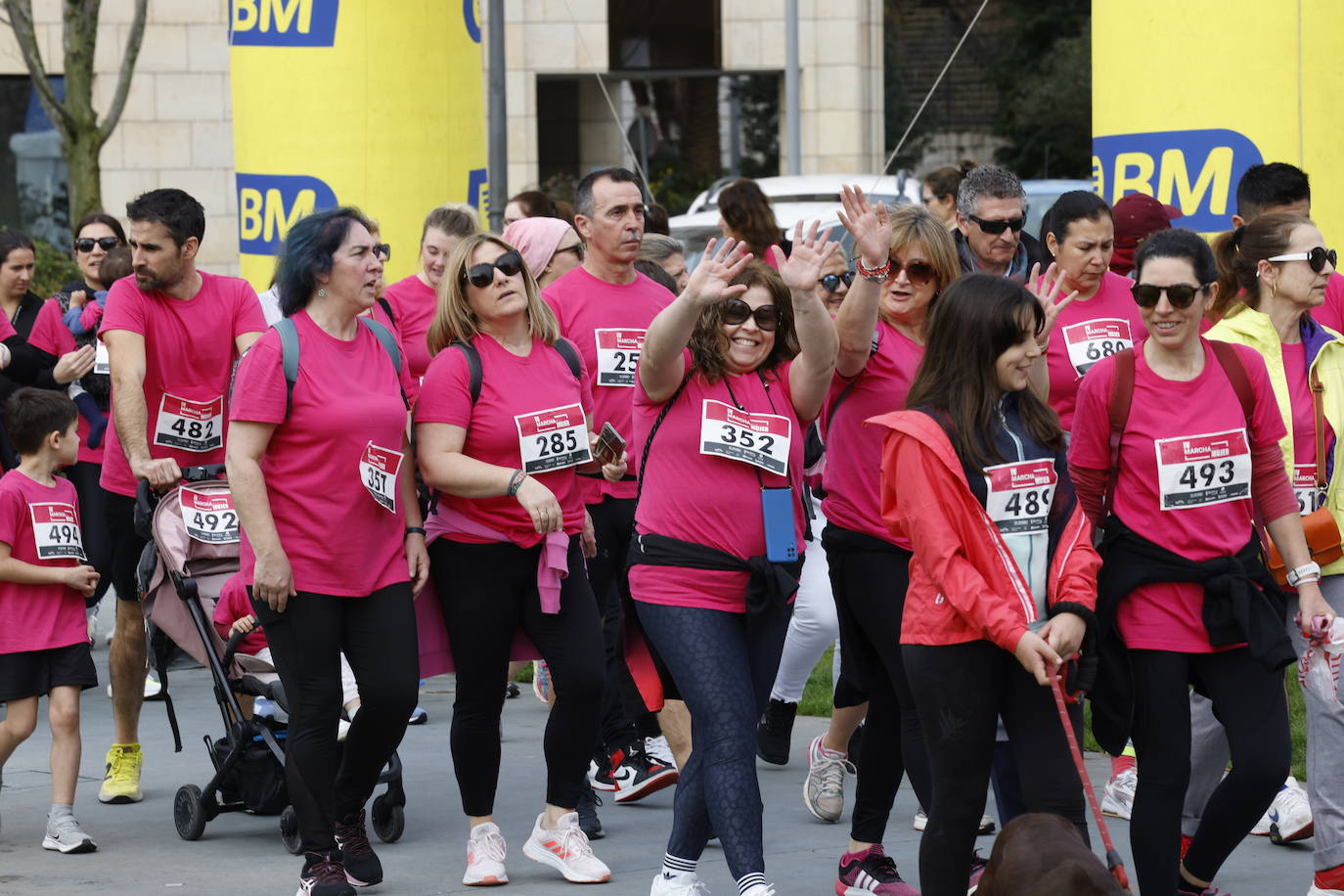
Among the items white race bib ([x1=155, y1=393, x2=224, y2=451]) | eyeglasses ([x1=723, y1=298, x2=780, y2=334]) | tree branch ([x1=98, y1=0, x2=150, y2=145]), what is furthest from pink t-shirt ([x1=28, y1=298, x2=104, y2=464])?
tree branch ([x1=98, y1=0, x2=150, y2=145])

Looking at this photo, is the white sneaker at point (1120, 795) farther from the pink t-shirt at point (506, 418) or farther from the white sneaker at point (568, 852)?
the pink t-shirt at point (506, 418)

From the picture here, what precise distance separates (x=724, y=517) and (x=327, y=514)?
3.77 feet

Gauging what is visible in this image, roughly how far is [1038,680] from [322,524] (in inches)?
85.6

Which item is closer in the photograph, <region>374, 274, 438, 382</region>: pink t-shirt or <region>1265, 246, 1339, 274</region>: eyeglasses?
<region>1265, 246, 1339, 274</region>: eyeglasses

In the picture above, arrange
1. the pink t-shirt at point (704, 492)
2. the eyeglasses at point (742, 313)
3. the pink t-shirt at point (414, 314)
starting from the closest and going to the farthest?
the pink t-shirt at point (704, 492)
the eyeglasses at point (742, 313)
the pink t-shirt at point (414, 314)

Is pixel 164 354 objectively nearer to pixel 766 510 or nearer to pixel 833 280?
pixel 833 280

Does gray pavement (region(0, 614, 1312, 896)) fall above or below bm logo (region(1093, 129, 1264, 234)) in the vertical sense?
below

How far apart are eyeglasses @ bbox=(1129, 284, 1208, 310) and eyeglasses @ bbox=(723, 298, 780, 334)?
1041 millimetres

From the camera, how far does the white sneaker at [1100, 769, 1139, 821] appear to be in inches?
264

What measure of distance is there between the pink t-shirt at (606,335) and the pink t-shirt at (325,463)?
4.06ft

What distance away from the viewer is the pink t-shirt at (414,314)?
26.1 ft

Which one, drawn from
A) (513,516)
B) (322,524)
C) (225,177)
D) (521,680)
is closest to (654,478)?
(513,516)

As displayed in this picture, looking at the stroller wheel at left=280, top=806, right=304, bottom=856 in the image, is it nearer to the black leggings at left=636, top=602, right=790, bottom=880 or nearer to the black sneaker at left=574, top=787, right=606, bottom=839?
the black sneaker at left=574, top=787, right=606, bottom=839

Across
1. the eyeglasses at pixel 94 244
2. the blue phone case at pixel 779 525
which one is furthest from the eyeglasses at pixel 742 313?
the eyeglasses at pixel 94 244
